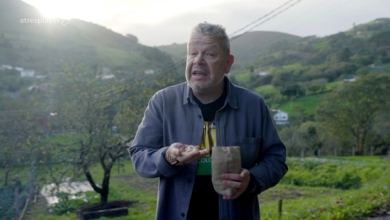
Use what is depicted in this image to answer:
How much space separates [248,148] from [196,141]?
0.23 metres

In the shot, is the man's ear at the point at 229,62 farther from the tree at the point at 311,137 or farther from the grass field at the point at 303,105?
the grass field at the point at 303,105

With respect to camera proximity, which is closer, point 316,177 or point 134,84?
point 134,84

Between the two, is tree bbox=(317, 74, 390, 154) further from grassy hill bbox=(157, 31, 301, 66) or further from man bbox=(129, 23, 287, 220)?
man bbox=(129, 23, 287, 220)

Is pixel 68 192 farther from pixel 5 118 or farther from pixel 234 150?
pixel 234 150

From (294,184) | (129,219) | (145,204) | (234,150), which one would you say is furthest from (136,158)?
(294,184)

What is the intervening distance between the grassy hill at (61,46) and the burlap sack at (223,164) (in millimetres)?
5838

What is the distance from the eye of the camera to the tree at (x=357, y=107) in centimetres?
2573

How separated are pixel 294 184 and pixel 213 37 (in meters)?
Result: 15.8

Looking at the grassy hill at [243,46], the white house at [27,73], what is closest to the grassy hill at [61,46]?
the white house at [27,73]

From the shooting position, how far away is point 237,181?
5.42 feet

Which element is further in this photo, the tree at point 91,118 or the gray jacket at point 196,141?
the tree at point 91,118

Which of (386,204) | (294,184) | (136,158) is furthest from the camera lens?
(294,184)

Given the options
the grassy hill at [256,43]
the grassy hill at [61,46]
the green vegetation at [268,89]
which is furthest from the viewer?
the green vegetation at [268,89]

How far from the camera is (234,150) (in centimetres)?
163
